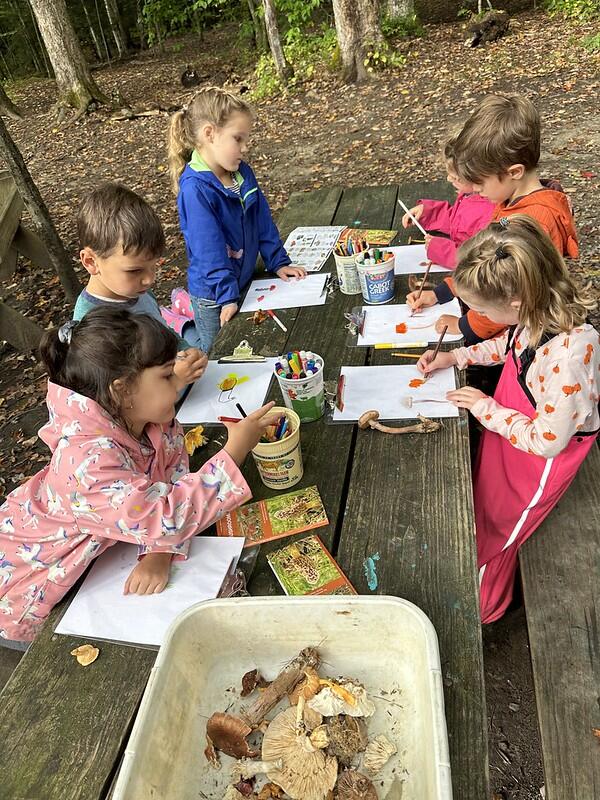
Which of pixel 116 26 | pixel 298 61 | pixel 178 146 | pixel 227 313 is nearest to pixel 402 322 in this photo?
pixel 227 313

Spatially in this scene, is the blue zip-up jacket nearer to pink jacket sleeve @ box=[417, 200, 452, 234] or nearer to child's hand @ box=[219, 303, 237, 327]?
child's hand @ box=[219, 303, 237, 327]

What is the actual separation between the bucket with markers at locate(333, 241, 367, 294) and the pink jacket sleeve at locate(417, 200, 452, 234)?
0.55 metres

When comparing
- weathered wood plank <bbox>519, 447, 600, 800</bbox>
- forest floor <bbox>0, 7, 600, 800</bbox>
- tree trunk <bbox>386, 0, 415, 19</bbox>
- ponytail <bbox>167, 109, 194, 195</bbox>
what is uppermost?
tree trunk <bbox>386, 0, 415, 19</bbox>

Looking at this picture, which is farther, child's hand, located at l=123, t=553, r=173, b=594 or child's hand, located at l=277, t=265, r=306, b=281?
child's hand, located at l=277, t=265, r=306, b=281

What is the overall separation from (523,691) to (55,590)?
66.4 inches

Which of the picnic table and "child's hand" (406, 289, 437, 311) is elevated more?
"child's hand" (406, 289, 437, 311)

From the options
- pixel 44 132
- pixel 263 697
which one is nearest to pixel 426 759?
pixel 263 697

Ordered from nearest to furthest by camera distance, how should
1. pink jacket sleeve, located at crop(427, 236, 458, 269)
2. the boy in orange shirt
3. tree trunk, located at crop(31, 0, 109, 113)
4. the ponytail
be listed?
1. the boy in orange shirt
2. pink jacket sleeve, located at crop(427, 236, 458, 269)
3. the ponytail
4. tree trunk, located at crop(31, 0, 109, 113)

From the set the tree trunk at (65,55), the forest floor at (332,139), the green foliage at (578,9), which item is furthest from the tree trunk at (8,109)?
the green foliage at (578,9)

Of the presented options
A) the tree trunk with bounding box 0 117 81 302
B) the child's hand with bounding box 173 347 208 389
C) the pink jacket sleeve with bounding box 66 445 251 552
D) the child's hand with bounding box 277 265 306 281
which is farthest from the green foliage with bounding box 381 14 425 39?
the pink jacket sleeve with bounding box 66 445 251 552

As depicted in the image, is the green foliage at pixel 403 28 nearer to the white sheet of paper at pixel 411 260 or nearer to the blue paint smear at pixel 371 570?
the white sheet of paper at pixel 411 260

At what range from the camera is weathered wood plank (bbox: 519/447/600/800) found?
1.39 meters

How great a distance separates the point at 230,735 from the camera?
3.59 feet

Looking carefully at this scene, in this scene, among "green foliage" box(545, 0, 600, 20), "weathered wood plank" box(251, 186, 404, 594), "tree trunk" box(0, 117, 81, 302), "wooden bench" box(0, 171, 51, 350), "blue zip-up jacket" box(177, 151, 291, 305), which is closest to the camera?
"weathered wood plank" box(251, 186, 404, 594)
